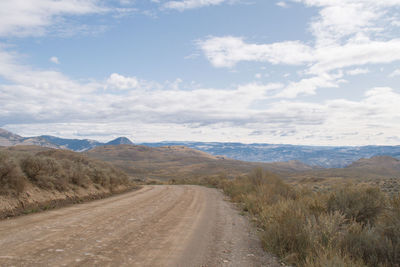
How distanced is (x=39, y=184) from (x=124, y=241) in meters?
7.96

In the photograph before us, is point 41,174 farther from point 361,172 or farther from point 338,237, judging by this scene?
point 361,172

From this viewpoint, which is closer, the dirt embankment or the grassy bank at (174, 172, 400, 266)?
the grassy bank at (174, 172, 400, 266)

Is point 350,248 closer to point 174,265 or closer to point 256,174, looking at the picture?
point 174,265

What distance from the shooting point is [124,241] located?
22.8 feet

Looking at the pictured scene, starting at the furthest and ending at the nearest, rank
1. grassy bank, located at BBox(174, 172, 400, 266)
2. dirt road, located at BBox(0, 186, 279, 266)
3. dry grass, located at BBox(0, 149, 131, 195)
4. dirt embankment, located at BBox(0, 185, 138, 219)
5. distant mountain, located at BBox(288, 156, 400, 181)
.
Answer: distant mountain, located at BBox(288, 156, 400, 181) < dry grass, located at BBox(0, 149, 131, 195) < dirt embankment, located at BBox(0, 185, 138, 219) < dirt road, located at BBox(0, 186, 279, 266) < grassy bank, located at BBox(174, 172, 400, 266)

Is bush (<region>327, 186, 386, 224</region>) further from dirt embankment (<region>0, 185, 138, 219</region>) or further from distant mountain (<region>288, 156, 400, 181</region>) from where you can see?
distant mountain (<region>288, 156, 400, 181</region>)

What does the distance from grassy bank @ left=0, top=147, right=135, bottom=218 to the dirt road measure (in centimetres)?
119

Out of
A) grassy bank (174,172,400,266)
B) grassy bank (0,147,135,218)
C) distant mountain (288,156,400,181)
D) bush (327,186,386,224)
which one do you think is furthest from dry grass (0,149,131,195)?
distant mountain (288,156,400,181)

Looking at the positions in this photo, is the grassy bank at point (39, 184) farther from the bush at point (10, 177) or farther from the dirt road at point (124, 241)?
the dirt road at point (124, 241)

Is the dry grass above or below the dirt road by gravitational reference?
above

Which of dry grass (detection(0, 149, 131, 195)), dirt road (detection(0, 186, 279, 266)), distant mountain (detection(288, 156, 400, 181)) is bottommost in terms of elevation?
distant mountain (detection(288, 156, 400, 181))

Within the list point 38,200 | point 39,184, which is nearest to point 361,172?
point 39,184

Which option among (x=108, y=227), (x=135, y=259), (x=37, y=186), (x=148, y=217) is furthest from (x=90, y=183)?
(x=135, y=259)

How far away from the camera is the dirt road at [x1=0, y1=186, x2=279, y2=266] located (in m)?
5.62
